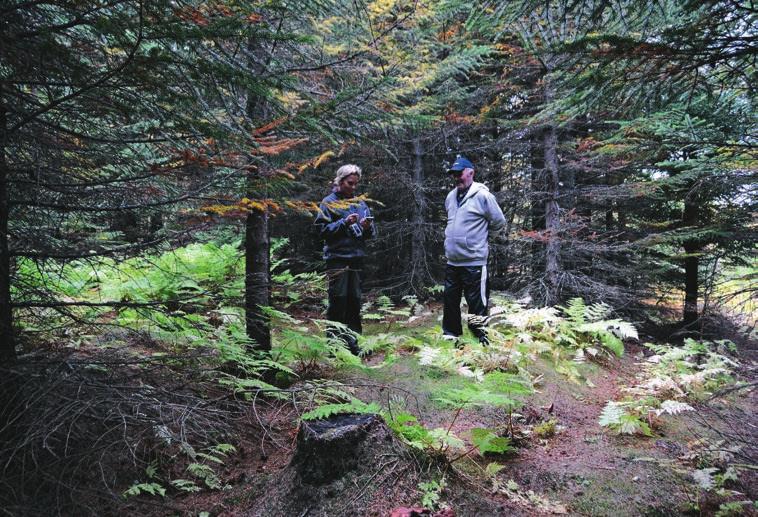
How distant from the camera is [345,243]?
5.94 metres

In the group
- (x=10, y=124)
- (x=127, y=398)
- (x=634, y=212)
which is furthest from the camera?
(x=634, y=212)

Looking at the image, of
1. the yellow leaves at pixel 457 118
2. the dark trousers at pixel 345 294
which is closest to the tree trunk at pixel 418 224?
the yellow leaves at pixel 457 118

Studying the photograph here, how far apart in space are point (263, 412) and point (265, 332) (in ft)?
3.45

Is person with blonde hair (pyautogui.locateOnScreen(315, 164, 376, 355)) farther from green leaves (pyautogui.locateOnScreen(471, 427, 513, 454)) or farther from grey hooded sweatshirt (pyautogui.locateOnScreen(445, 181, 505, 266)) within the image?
green leaves (pyautogui.locateOnScreen(471, 427, 513, 454))

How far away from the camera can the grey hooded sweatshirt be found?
6.16m

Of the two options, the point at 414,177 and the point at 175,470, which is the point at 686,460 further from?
the point at 414,177

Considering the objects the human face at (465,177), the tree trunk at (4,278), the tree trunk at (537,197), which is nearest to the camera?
the tree trunk at (4,278)

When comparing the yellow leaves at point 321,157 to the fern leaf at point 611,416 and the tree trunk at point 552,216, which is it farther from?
the tree trunk at point 552,216

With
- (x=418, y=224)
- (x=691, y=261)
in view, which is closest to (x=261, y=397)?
(x=418, y=224)

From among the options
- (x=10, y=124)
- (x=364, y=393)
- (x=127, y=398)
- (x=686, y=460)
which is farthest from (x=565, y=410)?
(x=10, y=124)

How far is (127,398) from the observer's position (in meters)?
2.17

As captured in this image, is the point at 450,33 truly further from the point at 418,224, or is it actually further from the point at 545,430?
the point at 545,430

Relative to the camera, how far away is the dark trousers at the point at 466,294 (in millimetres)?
6258

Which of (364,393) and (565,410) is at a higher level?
(364,393)
